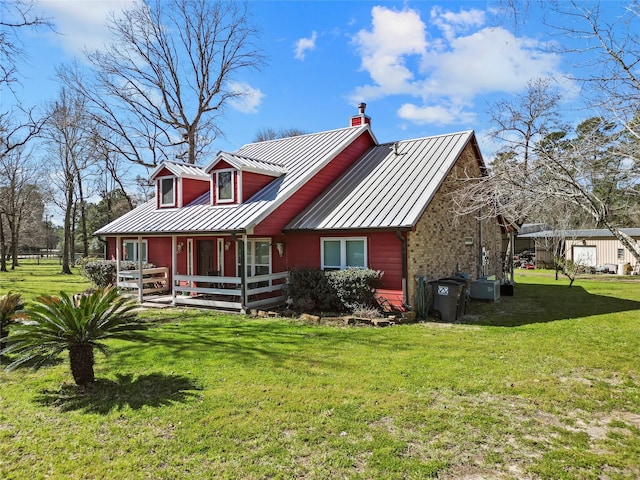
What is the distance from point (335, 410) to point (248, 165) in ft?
34.8

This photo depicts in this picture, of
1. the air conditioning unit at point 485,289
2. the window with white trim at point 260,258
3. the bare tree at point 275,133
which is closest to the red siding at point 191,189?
the window with white trim at point 260,258

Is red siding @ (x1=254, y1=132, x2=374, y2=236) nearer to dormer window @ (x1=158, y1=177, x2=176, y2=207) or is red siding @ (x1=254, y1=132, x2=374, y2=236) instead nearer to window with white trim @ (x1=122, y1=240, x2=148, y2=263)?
dormer window @ (x1=158, y1=177, x2=176, y2=207)

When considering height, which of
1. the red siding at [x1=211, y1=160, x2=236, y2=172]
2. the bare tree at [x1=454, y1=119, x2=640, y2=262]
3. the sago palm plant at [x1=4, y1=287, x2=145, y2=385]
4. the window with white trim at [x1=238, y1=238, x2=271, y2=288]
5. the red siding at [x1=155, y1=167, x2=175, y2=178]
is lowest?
the sago palm plant at [x1=4, y1=287, x2=145, y2=385]

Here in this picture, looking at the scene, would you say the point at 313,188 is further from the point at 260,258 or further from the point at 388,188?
the point at 260,258

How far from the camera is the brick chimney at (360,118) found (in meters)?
18.4

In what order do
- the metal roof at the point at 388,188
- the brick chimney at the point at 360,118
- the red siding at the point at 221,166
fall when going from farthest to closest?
the brick chimney at the point at 360,118, the red siding at the point at 221,166, the metal roof at the point at 388,188

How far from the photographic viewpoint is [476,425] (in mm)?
4852

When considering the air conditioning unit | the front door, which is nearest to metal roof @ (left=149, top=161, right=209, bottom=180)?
the front door

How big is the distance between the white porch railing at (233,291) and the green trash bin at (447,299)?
16.3ft

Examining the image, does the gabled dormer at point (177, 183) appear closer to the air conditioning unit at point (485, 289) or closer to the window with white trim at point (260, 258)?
the window with white trim at point (260, 258)

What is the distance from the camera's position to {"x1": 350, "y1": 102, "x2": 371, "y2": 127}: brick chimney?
18.4 m

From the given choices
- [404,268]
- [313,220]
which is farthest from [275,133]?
[404,268]

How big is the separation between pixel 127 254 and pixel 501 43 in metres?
19.4

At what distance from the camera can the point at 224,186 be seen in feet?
49.1
